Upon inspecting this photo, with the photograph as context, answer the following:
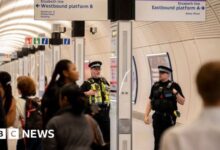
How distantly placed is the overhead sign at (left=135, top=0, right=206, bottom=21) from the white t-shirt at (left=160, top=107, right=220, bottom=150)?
609 cm

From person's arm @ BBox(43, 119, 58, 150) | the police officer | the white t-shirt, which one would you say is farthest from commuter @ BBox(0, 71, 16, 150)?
the white t-shirt

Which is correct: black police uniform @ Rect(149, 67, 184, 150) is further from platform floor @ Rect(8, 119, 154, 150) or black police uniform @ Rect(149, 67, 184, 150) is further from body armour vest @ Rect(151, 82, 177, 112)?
platform floor @ Rect(8, 119, 154, 150)

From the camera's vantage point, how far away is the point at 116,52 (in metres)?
8.95

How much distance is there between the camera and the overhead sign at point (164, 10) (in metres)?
8.79

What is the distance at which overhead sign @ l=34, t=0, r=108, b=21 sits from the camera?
29.9 ft

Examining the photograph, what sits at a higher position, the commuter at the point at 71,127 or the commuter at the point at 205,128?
the commuter at the point at 205,128

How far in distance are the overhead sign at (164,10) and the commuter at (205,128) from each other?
6.05 metres

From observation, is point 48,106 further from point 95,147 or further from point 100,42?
point 100,42

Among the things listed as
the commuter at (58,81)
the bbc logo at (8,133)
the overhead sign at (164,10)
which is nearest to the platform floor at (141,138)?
the overhead sign at (164,10)

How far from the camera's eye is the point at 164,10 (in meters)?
8.83

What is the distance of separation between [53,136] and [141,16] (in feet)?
14.5

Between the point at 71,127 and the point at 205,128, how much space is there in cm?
207

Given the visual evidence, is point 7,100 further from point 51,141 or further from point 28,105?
point 51,141

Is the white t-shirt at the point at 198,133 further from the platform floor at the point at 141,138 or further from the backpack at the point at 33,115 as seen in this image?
the platform floor at the point at 141,138
